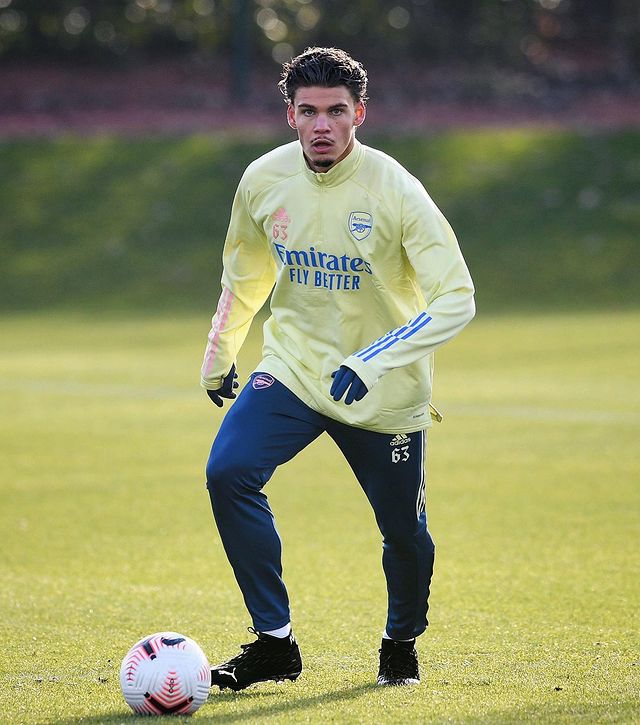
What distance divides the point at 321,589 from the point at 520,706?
2.40m

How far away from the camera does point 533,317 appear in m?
26.5

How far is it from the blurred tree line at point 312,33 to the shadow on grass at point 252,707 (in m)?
39.9

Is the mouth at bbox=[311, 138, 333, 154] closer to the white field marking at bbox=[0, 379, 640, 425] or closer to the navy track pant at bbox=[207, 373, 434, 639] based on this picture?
the navy track pant at bbox=[207, 373, 434, 639]

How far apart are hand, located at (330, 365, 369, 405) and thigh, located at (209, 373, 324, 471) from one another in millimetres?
424

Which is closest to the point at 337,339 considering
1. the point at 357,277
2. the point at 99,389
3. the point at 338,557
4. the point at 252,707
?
the point at 357,277

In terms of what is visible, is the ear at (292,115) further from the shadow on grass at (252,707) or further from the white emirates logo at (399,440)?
the shadow on grass at (252,707)

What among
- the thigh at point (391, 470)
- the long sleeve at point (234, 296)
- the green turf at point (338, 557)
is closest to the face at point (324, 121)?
the long sleeve at point (234, 296)

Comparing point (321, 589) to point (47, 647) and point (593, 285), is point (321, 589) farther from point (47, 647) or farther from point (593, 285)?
point (593, 285)

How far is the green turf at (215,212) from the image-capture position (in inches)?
1235

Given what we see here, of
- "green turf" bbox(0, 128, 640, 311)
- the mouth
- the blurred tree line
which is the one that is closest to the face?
the mouth

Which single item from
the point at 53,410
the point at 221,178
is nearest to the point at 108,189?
the point at 221,178

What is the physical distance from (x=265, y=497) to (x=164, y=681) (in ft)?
2.69

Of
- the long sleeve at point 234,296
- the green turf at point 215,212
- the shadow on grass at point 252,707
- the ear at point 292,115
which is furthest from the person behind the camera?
the green turf at point 215,212

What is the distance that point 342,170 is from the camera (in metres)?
5.32
